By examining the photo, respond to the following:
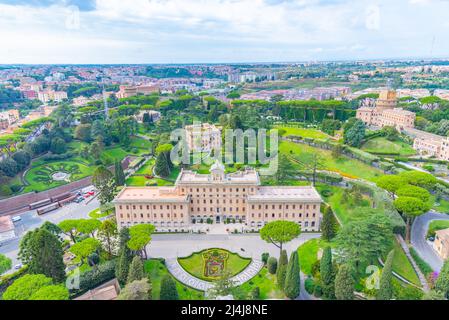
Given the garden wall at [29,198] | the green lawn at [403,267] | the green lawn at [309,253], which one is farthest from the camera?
the garden wall at [29,198]

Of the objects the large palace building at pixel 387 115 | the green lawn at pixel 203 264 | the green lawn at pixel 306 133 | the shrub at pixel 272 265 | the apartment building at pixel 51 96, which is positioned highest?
the apartment building at pixel 51 96

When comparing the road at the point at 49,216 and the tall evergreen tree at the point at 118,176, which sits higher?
the tall evergreen tree at the point at 118,176

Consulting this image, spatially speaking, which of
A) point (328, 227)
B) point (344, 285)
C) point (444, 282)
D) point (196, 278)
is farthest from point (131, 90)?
point (444, 282)

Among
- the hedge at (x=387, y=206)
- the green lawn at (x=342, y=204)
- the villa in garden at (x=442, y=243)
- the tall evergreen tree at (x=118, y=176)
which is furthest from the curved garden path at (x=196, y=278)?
the tall evergreen tree at (x=118, y=176)

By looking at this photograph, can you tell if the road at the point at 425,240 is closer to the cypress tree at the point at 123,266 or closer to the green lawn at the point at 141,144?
the cypress tree at the point at 123,266

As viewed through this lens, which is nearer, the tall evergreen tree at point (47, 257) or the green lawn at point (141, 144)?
the tall evergreen tree at point (47, 257)

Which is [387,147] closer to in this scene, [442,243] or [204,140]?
[442,243]

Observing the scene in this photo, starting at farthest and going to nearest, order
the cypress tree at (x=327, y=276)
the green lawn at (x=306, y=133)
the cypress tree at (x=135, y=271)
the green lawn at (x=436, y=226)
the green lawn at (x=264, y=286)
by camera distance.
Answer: the green lawn at (x=306, y=133)
the green lawn at (x=436, y=226)
the green lawn at (x=264, y=286)
the cypress tree at (x=327, y=276)
the cypress tree at (x=135, y=271)
